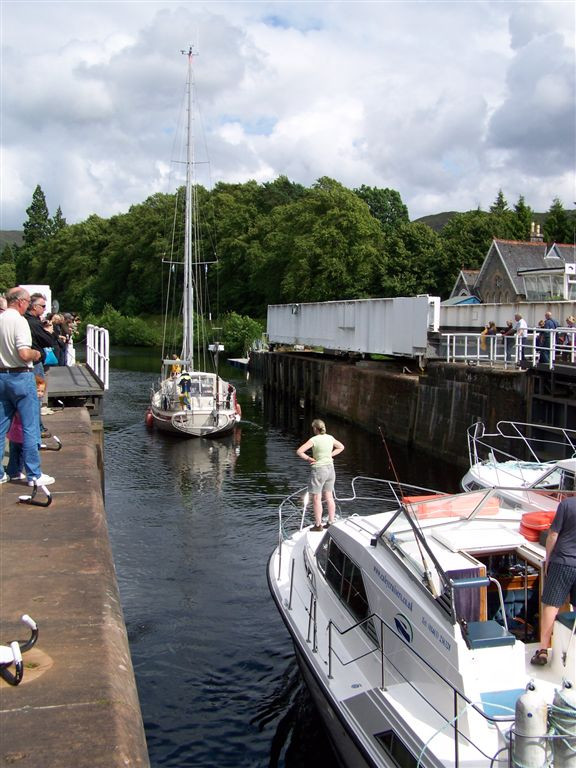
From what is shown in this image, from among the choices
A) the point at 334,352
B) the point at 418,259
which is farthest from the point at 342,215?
the point at 334,352

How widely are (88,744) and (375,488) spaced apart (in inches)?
740

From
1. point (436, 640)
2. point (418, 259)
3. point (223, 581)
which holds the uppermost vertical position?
point (418, 259)

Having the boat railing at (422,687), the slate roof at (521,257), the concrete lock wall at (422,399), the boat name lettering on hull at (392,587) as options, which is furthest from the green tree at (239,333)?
the boat name lettering on hull at (392,587)

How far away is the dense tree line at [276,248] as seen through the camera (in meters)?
65.9

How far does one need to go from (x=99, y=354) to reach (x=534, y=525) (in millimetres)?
12968

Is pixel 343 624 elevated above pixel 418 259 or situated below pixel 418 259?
below

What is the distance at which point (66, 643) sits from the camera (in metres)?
4.91

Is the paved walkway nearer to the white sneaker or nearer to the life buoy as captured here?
the white sneaker

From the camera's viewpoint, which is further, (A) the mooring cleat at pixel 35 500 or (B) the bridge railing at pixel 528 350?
(B) the bridge railing at pixel 528 350

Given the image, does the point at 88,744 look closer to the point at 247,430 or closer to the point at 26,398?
the point at 26,398

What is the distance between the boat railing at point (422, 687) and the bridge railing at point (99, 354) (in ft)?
35.4

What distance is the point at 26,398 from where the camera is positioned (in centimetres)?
800

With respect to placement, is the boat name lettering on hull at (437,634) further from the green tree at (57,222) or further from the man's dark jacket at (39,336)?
the green tree at (57,222)

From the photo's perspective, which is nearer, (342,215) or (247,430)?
(247,430)
